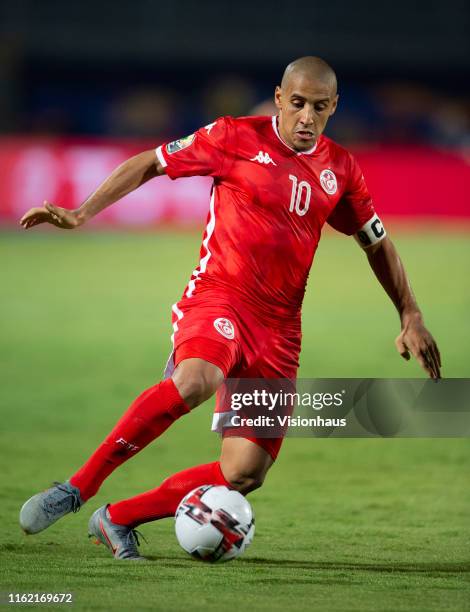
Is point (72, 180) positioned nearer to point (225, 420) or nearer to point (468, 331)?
point (468, 331)

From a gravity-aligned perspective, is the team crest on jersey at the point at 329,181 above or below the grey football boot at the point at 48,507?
above

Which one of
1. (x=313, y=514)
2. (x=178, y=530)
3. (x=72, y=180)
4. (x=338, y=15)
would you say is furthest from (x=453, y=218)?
(x=178, y=530)

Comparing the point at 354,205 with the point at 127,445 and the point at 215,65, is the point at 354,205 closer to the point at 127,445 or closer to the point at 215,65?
the point at 127,445

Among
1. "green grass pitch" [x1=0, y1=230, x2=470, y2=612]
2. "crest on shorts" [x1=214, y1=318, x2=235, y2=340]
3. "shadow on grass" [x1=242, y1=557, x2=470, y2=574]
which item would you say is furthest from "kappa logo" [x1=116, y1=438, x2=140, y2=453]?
"shadow on grass" [x1=242, y1=557, x2=470, y2=574]

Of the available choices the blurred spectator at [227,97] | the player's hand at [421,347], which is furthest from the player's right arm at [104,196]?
the blurred spectator at [227,97]

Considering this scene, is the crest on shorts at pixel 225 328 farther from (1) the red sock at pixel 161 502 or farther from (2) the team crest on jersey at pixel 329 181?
(2) the team crest on jersey at pixel 329 181

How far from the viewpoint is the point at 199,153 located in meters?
5.47

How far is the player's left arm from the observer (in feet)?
18.1

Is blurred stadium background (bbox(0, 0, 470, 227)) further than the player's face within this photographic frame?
Yes

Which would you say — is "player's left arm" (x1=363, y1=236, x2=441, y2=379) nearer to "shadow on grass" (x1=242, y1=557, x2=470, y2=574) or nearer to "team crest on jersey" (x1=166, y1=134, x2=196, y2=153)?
"shadow on grass" (x1=242, y1=557, x2=470, y2=574)

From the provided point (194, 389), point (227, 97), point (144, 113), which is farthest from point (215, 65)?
point (194, 389)

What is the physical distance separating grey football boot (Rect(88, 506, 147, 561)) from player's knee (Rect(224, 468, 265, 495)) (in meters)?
0.54

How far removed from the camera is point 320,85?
5324 mm

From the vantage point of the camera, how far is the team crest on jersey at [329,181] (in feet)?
18.2
